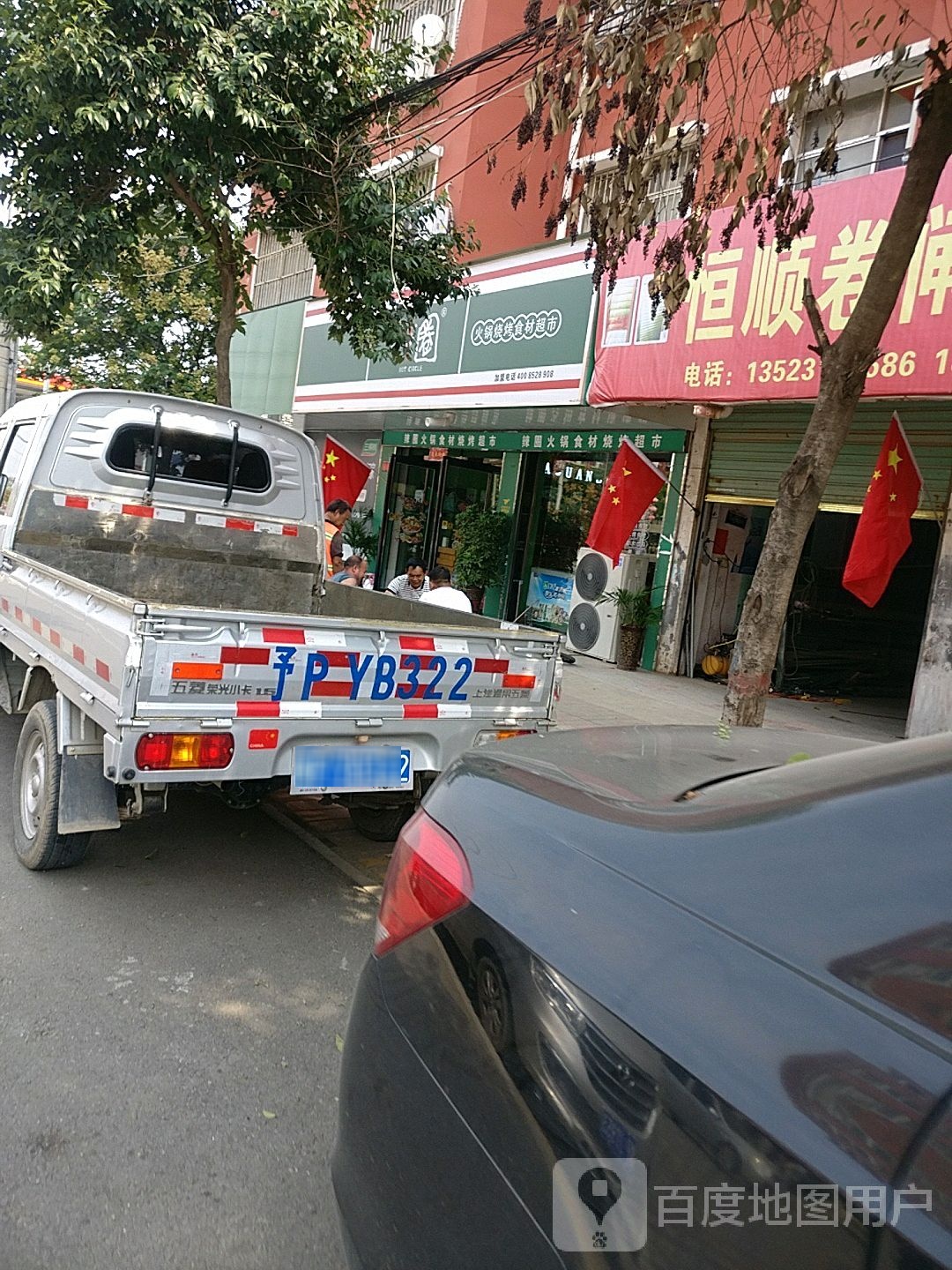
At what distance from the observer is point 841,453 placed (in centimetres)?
967

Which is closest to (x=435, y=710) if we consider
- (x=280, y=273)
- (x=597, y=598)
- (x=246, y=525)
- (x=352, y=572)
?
(x=246, y=525)

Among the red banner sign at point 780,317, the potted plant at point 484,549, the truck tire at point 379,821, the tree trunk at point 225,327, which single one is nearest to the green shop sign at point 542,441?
the potted plant at point 484,549

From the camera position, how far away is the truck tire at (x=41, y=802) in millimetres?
3965

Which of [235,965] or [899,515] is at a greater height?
[899,515]

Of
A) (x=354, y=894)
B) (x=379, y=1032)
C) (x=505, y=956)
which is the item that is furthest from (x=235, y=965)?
(x=505, y=956)

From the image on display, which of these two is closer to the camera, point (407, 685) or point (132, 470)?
point (407, 685)

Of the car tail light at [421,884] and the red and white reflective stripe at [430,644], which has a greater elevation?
the red and white reflective stripe at [430,644]

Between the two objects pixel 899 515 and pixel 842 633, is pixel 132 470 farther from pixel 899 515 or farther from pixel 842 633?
pixel 842 633

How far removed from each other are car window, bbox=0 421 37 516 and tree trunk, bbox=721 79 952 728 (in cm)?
433

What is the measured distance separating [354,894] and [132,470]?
2.95 m

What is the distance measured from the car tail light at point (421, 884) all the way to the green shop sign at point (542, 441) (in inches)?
404

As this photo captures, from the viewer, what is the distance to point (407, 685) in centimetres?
401

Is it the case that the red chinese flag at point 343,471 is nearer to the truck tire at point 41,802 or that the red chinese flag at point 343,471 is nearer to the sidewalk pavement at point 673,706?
the sidewalk pavement at point 673,706

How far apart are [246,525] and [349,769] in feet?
8.39
